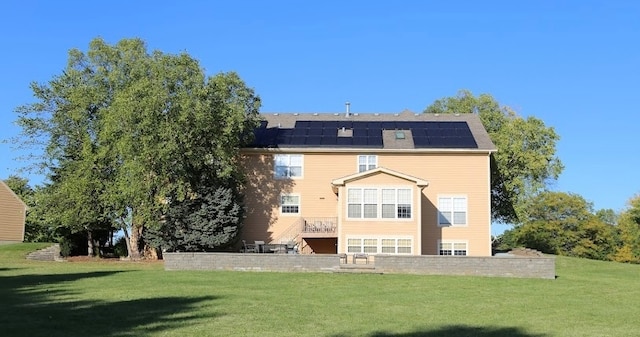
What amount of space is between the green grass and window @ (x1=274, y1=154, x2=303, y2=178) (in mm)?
10841

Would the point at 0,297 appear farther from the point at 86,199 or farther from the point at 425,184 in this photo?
the point at 425,184

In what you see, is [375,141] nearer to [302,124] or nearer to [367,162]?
[367,162]

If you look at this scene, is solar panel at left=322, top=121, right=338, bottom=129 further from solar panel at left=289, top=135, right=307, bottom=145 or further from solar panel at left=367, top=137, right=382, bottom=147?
solar panel at left=367, top=137, right=382, bottom=147

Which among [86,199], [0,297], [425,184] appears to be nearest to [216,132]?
[86,199]

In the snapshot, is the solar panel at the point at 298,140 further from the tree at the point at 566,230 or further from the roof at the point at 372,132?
the tree at the point at 566,230

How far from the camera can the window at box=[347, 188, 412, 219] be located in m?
28.9

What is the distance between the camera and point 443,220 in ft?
104

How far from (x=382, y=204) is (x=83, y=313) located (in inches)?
731

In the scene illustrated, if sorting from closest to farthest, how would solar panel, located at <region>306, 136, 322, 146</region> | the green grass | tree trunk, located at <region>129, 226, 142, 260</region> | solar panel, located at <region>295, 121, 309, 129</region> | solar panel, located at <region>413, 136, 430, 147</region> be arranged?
1. the green grass
2. tree trunk, located at <region>129, 226, 142, 260</region>
3. solar panel, located at <region>413, 136, 430, 147</region>
4. solar panel, located at <region>306, 136, 322, 146</region>
5. solar panel, located at <region>295, 121, 309, 129</region>

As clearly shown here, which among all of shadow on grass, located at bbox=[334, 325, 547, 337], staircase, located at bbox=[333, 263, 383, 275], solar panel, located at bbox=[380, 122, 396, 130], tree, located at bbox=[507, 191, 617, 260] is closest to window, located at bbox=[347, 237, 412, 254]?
staircase, located at bbox=[333, 263, 383, 275]

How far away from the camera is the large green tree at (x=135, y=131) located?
92.3 feet

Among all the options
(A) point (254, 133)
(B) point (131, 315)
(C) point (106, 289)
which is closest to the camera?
(B) point (131, 315)

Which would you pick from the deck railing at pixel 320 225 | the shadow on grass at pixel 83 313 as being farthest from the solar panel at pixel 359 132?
the shadow on grass at pixel 83 313

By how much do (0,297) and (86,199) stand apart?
15166 mm
